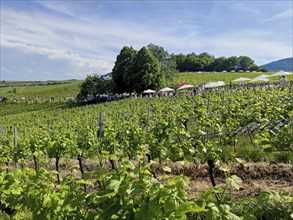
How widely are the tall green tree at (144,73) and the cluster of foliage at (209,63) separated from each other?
191 feet

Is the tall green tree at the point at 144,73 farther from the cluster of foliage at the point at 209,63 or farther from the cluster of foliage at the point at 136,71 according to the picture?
the cluster of foliage at the point at 209,63

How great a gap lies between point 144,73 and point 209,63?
2640 inches

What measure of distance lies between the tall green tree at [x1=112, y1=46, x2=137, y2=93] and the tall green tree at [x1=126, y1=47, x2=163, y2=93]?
126 centimetres

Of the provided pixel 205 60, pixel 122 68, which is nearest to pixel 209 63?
pixel 205 60

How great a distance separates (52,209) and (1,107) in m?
59.9

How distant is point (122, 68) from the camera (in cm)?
4850

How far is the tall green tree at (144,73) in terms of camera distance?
43.6m

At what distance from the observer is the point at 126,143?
712 centimetres

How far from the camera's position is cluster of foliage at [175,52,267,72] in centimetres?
10219

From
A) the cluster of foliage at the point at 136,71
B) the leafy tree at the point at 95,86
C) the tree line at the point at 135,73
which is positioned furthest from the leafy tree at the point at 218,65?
the leafy tree at the point at 95,86

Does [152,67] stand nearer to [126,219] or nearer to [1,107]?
[1,107]

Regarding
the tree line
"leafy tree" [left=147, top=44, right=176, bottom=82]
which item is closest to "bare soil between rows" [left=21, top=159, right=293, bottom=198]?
the tree line

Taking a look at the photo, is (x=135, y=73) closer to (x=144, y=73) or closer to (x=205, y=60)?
(x=144, y=73)

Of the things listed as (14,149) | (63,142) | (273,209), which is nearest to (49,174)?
(273,209)
